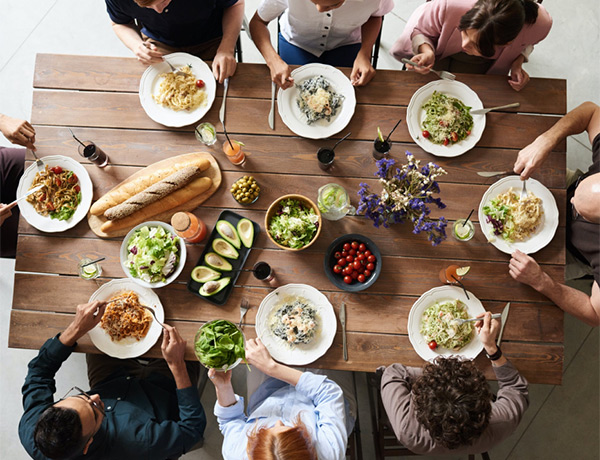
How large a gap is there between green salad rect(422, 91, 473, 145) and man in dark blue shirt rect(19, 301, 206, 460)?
1.64 meters

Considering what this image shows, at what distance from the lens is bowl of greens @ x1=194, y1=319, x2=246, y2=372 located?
1.81 m

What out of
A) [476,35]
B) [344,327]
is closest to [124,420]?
[344,327]

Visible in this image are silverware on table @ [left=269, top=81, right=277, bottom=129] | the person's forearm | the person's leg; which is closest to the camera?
silverware on table @ [left=269, top=81, right=277, bottom=129]

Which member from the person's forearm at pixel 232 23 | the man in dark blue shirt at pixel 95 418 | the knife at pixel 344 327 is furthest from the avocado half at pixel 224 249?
the person's forearm at pixel 232 23

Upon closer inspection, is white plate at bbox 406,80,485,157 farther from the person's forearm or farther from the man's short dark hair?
the man's short dark hair

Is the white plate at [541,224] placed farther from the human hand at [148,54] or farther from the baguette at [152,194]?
the human hand at [148,54]

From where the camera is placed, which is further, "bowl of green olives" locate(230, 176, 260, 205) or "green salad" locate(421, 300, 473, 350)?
"bowl of green olives" locate(230, 176, 260, 205)

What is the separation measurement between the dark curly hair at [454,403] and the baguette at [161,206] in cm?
141

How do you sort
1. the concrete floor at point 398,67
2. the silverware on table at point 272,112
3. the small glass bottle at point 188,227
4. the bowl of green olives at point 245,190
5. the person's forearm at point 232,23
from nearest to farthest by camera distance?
the small glass bottle at point 188,227 < the bowl of green olives at point 245,190 < the silverware on table at point 272,112 < the person's forearm at point 232,23 < the concrete floor at point 398,67

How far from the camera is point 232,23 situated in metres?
2.39

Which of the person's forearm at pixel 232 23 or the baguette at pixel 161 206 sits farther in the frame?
the person's forearm at pixel 232 23

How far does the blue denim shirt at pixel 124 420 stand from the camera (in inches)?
80.0

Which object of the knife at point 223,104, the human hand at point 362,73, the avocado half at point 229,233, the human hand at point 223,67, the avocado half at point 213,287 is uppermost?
the human hand at point 362,73

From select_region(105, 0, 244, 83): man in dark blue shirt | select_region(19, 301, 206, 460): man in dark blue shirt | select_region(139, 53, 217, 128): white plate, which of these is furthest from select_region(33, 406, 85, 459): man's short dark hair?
select_region(105, 0, 244, 83): man in dark blue shirt
